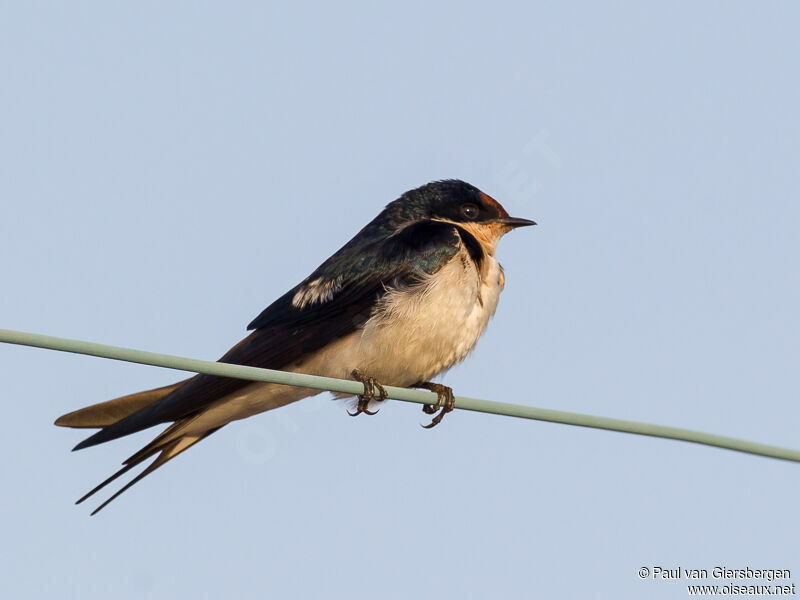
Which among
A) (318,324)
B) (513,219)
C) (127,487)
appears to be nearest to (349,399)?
(318,324)

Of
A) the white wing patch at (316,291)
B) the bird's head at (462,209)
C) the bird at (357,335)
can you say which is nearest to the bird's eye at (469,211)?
the bird's head at (462,209)

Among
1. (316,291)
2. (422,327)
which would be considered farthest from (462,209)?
(422,327)

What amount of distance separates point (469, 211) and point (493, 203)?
13 cm

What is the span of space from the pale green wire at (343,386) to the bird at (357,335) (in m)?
1.42

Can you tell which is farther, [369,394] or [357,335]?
[357,335]

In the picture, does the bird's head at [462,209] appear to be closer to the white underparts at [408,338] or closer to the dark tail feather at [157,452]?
the white underparts at [408,338]

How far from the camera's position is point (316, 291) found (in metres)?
5.44

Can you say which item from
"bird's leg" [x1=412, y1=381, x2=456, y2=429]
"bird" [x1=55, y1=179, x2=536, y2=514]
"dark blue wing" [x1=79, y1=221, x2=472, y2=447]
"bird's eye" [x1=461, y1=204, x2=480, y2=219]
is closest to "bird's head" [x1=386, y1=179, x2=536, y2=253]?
"bird's eye" [x1=461, y1=204, x2=480, y2=219]

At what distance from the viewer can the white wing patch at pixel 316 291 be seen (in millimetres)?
5367

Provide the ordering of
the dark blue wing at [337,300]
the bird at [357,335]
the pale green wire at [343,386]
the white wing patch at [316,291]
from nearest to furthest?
the pale green wire at [343,386]
the bird at [357,335]
the dark blue wing at [337,300]
the white wing patch at [316,291]

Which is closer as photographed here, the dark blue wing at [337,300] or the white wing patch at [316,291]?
the dark blue wing at [337,300]

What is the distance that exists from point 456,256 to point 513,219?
84 cm

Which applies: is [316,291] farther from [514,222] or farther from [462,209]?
[514,222]

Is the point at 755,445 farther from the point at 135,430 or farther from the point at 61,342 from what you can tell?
the point at 135,430
